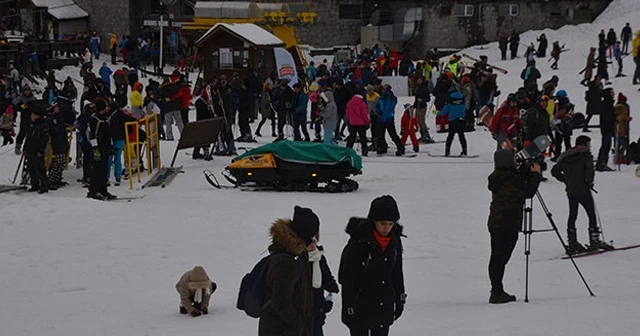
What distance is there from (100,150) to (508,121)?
695cm

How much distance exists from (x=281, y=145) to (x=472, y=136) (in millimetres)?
8931

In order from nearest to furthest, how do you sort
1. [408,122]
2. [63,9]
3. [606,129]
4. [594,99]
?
[606,129]
[408,122]
[594,99]
[63,9]

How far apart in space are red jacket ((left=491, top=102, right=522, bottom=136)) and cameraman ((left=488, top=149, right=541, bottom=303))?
28.6ft

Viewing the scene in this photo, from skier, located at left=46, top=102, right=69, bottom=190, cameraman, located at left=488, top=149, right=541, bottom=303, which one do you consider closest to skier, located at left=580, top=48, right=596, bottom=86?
skier, located at left=46, top=102, right=69, bottom=190

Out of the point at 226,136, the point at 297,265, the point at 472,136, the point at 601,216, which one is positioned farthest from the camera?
the point at 472,136

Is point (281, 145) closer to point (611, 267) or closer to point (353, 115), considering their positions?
point (353, 115)

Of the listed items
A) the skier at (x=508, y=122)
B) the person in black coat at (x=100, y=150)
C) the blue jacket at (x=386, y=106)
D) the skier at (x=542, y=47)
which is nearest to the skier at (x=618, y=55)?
the skier at (x=542, y=47)

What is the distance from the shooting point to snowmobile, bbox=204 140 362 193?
17141 mm

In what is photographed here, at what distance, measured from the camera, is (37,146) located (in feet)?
54.6

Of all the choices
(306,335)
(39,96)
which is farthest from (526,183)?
(39,96)

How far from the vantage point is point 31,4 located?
48344 millimetres

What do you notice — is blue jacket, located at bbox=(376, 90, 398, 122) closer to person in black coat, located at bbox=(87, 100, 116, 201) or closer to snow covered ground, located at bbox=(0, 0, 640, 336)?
snow covered ground, located at bbox=(0, 0, 640, 336)

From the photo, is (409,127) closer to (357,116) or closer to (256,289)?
(357,116)

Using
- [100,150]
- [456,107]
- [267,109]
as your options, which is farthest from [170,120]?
[100,150]
